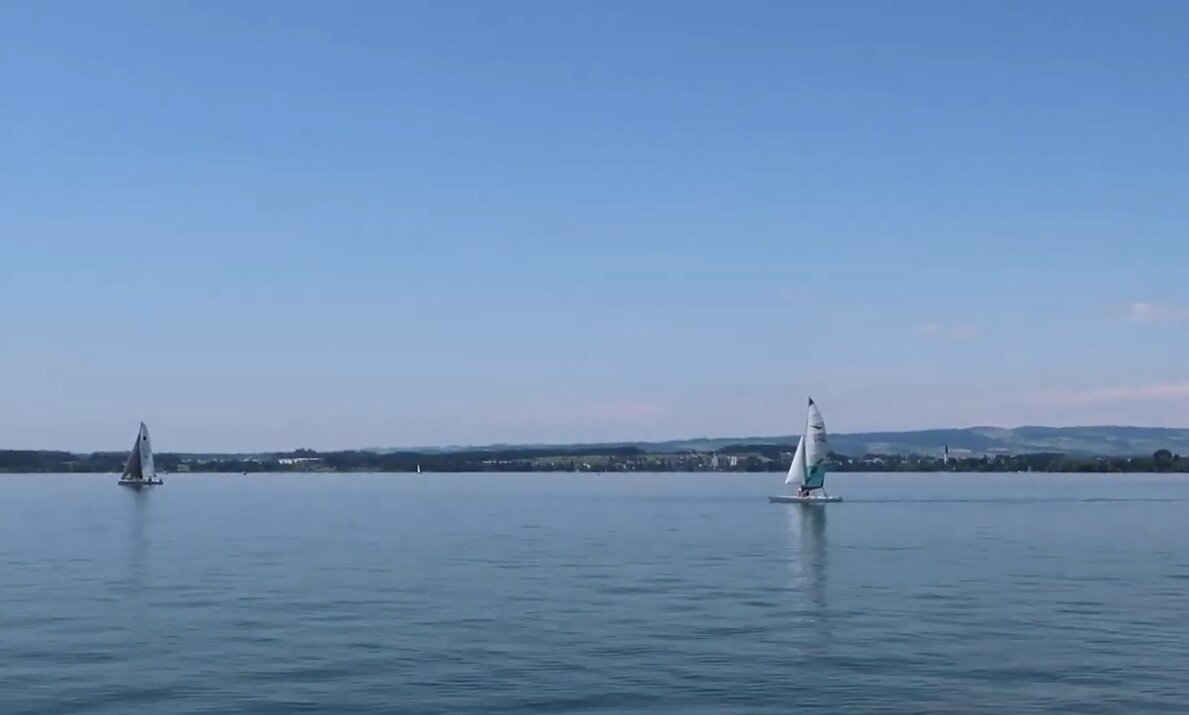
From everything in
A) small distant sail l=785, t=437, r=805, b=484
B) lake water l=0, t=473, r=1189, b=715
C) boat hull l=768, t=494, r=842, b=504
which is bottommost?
lake water l=0, t=473, r=1189, b=715

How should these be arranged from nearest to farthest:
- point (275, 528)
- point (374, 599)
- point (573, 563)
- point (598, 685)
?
point (598, 685) → point (374, 599) → point (573, 563) → point (275, 528)

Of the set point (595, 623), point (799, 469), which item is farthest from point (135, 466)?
point (595, 623)

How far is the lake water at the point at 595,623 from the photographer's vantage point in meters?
30.1

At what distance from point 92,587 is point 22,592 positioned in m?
2.69

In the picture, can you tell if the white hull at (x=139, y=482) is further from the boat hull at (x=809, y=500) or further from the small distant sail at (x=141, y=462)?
the boat hull at (x=809, y=500)

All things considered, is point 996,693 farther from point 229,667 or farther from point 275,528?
point 275,528

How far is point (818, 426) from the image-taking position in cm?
11950

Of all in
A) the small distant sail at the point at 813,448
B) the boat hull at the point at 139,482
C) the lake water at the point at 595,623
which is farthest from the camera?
the boat hull at the point at 139,482

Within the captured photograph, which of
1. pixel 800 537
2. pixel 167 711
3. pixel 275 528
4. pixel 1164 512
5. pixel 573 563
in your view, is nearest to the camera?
pixel 167 711

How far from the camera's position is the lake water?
1186 inches

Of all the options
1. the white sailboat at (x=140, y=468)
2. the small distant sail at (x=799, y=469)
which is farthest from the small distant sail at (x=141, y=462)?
the small distant sail at (x=799, y=469)

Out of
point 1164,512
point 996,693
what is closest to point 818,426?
point 1164,512

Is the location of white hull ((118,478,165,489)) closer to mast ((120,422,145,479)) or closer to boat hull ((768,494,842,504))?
mast ((120,422,145,479))

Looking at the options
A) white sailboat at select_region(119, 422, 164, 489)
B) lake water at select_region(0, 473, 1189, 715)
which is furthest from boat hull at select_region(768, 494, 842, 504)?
white sailboat at select_region(119, 422, 164, 489)
